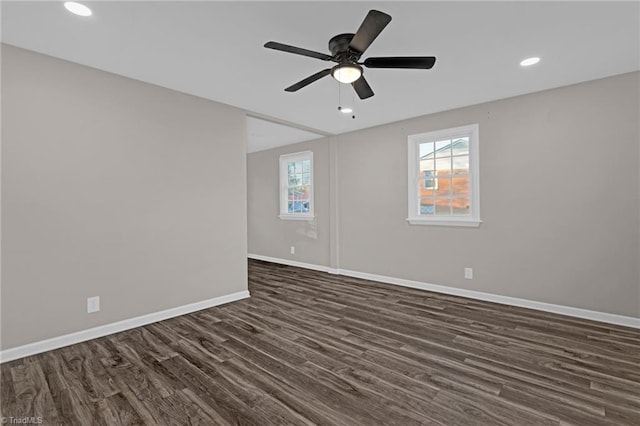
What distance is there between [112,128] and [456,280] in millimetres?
4458

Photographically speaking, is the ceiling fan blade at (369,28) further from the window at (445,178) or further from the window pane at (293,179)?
the window pane at (293,179)

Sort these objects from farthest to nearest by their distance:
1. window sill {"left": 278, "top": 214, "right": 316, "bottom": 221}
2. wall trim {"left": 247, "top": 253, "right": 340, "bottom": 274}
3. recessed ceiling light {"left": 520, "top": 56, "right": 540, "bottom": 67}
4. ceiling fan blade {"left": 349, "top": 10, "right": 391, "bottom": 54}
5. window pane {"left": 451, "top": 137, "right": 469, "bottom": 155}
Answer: window sill {"left": 278, "top": 214, "right": 316, "bottom": 221}, wall trim {"left": 247, "top": 253, "right": 340, "bottom": 274}, window pane {"left": 451, "top": 137, "right": 469, "bottom": 155}, recessed ceiling light {"left": 520, "top": 56, "right": 540, "bottom": 67}, ceiling fan blade {"left": 349, "top": 10, "right": 391, "bottom": 54}

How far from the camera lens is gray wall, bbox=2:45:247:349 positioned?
2537 mm

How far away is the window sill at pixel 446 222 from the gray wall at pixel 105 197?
262cm

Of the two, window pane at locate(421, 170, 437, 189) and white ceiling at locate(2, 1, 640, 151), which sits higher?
white ceiling at locate(2, 1, 640, 151)

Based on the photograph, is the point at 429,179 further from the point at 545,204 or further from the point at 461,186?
the point at 545,204

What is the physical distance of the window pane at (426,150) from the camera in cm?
454

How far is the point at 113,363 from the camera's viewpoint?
7.95 feet

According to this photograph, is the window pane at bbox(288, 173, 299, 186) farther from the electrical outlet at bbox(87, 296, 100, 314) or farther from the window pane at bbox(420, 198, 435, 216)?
the electrical outlet at bbox(87, 296, 100, 314)

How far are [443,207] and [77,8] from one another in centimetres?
434

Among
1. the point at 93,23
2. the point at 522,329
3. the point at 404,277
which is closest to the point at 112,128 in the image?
the point at 93,23

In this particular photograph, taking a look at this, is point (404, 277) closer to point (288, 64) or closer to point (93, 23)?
point (288, 64)

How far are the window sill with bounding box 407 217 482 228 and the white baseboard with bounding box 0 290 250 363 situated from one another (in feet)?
9.21

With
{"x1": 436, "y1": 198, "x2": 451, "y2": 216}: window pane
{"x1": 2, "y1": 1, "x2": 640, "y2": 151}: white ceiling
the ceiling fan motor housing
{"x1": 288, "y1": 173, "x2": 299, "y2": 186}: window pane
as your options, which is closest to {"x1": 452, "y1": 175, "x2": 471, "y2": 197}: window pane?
{"x1": 436, "y1": 198, "x2": 451, "y2": 216}: window pane
